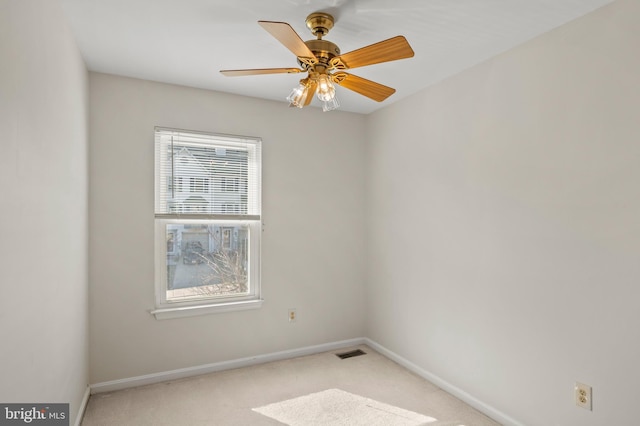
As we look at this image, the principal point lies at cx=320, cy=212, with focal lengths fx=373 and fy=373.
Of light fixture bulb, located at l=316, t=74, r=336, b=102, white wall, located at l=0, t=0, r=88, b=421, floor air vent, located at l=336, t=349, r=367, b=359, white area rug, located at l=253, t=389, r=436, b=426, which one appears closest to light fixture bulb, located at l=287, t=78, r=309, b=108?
light fixture bulb, located at l=316, t=74, r=336, b=102

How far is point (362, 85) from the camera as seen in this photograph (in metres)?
2.25

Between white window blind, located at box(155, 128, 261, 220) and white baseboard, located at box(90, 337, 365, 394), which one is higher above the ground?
white window blind, located at box(155, 128, 261, 220)

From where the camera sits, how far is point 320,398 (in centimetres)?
283

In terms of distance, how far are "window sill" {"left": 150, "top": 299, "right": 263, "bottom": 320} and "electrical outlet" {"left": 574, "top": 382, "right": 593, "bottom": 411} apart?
2.44 meters

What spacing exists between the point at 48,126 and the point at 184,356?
2.19 meters

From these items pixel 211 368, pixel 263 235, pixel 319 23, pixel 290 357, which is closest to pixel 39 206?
pixel 319 23

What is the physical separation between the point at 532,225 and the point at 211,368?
2.79 metres

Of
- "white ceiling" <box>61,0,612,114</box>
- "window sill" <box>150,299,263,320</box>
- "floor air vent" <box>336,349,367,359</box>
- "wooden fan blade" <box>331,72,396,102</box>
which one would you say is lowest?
"floor air vent" <box>336,349,367,359</box>

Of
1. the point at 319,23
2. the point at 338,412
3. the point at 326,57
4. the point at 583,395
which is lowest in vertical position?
the point at 338,412

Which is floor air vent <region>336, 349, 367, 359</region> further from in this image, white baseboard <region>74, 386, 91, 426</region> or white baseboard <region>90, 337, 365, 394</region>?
white baseboard <region>74, 386, 91, 426</region>

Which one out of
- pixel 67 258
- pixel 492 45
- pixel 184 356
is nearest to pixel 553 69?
pixel 492 45

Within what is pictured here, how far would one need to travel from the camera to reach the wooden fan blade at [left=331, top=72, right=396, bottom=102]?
2.16 m

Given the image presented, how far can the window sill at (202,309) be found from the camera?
310 cm

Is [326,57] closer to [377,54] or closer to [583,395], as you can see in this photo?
[377,54]
